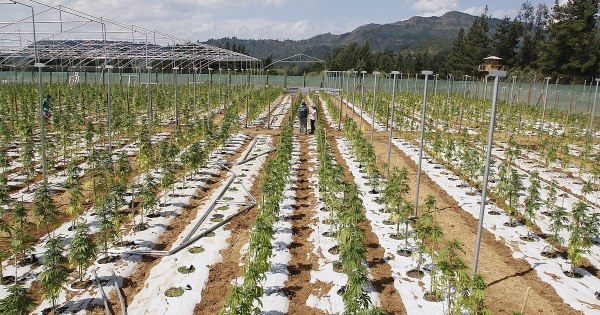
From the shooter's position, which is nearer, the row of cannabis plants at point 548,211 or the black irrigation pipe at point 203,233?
the row of cannabis plants at point 548,211

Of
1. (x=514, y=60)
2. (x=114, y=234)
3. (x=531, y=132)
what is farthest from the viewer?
(x=514, y=60)

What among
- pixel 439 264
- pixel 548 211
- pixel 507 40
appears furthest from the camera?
pixel 507 40

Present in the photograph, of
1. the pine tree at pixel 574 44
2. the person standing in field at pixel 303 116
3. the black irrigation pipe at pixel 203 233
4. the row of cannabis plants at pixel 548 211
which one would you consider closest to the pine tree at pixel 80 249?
the black irrigation pipe at pixel 203 233

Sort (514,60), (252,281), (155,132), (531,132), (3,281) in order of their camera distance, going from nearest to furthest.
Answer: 1. (252,281)
2. (3,281)
3. (155,132)
4. (531,132)
5. (514,60)

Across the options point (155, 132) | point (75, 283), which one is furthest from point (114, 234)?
point (155, 132)

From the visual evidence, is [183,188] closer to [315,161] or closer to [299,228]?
[299,228]

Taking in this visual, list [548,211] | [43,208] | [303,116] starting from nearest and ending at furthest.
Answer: [43,208] → [548,211] → [303,116]

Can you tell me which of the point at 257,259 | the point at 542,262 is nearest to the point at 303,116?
the point at 542,262

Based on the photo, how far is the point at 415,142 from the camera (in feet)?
58.3

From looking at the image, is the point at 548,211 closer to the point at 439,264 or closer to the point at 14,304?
the point at 439,264

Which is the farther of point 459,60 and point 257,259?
point 459,60

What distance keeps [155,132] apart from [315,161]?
721 cm

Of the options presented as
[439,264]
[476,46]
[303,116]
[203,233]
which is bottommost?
[203,233]

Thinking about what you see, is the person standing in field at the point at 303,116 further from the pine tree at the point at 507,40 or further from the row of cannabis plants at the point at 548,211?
the pine tree at the point at 507,40
